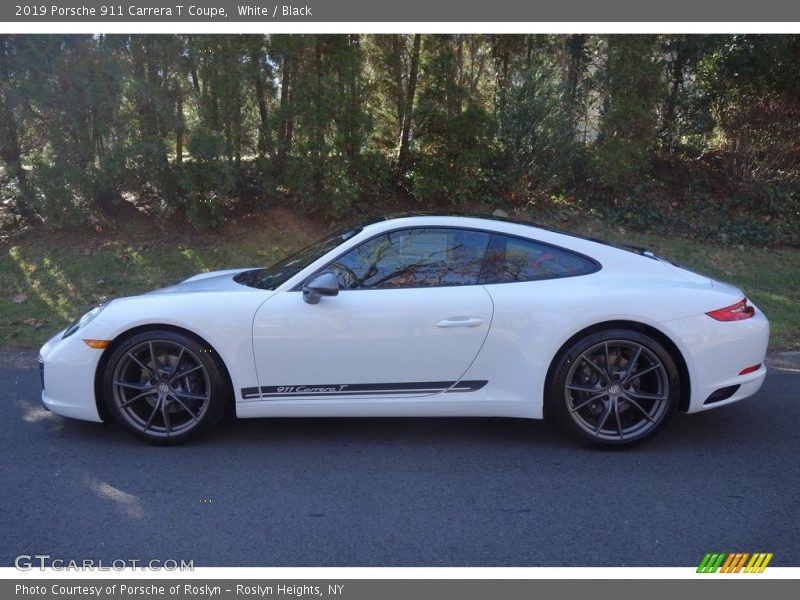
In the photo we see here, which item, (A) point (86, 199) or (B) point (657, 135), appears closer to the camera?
(A) point (86, 199)

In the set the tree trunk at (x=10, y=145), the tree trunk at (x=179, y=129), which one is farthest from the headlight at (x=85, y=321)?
the tree trunk at (x=10, y=145)

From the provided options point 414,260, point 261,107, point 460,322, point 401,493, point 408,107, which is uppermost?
point 408,107

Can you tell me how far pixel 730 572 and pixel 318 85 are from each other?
7744 millimetres

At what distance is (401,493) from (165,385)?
1632mm

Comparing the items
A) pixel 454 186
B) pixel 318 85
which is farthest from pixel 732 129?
pixel 318 85

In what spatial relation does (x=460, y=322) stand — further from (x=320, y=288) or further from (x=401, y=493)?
(x=401, y=493)

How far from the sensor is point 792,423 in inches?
184

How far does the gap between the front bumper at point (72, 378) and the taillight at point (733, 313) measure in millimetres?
3715

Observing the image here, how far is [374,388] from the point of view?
4.22 meters

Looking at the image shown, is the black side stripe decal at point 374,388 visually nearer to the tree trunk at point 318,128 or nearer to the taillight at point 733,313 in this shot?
the taillight at point 733,313

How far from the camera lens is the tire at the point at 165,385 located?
4.27 meters

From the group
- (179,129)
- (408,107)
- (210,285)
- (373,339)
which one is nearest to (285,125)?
(179,129)

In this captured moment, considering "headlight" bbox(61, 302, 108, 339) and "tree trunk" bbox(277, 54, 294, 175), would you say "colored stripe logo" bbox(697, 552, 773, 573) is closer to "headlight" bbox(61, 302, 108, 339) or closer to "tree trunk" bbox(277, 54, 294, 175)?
"headlight" bbox(61, 302, 108, 339)

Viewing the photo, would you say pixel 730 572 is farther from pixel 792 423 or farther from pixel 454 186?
pixel 454 186
